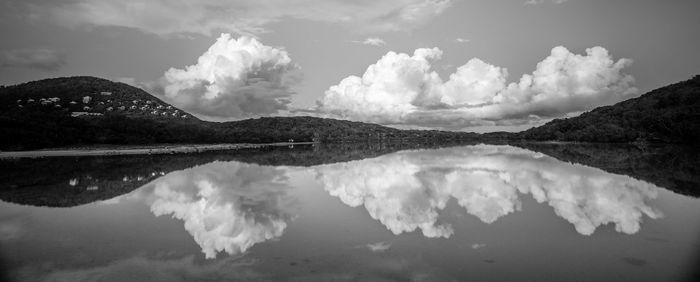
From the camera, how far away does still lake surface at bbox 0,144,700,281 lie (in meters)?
9.48

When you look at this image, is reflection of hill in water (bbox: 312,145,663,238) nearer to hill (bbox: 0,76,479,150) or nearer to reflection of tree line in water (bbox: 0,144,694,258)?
reflection of tree line in water (bbox: 0,144,694,258)

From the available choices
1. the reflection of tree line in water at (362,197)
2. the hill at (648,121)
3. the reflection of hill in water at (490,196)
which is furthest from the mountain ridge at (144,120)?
the reflection of hill in water at (490,196)

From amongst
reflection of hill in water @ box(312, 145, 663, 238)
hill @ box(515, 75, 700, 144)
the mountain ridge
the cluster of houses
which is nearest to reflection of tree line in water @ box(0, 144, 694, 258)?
reflection of hill in water @ box(312, 145, 663, 238)

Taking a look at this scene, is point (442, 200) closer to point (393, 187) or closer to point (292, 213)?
point (393, 187)

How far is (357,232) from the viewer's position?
1338 centimetres

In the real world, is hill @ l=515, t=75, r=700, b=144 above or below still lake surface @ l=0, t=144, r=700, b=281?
above

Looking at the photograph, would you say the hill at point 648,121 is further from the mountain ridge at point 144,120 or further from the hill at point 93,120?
the hill at point 93,120

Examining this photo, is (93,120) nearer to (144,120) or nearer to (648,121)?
(144,120)

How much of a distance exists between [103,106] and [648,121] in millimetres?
174675

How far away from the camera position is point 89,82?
165 metres

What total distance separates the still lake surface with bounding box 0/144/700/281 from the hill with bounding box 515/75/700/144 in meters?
83.3

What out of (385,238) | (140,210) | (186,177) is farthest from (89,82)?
(385,238)

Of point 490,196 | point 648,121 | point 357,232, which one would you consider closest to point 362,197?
point 490,196

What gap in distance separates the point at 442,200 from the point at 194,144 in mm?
103379
